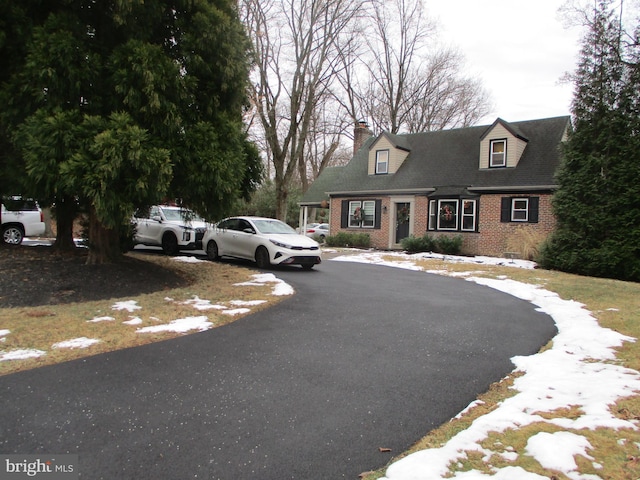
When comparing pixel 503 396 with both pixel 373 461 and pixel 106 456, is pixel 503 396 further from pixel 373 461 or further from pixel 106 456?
pixel 106 456

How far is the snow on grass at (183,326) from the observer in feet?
19.0

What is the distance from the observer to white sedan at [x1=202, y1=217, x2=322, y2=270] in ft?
40.0

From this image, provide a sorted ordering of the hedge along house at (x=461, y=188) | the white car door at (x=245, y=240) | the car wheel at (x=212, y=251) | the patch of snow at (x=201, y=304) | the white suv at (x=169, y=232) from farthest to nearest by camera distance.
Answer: the hedge along house at (x=461, y=188), the white suv at (x=169, y=232), the car wheel at (x=212, y=251), the white car door at (x=245, y=240), the patch of snow at (x=201, y=304)

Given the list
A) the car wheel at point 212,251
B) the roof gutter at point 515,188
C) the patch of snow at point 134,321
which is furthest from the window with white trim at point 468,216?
the patch of snow at point 134,321

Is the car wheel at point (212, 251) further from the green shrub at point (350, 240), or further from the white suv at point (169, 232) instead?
the green shrub at point (350, 240)

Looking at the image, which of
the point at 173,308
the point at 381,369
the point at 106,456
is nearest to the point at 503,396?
the point at 381,369

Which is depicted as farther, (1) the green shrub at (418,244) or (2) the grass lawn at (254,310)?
(1) the green shrub at (418,244)

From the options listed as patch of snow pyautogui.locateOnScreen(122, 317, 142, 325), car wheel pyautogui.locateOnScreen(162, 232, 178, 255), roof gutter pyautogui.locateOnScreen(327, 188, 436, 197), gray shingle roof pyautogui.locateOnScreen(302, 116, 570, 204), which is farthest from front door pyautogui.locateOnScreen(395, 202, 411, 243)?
patch of snow pyautogui.locateOnScreen(122, 317, 142, 325)

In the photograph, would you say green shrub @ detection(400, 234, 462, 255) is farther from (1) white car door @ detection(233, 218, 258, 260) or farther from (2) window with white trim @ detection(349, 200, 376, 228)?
(1) white car door @ detection(233, 218, 258, 260)

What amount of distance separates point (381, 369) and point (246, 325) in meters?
2.31

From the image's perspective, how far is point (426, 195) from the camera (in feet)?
69.7

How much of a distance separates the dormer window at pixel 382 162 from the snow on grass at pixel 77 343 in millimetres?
20197

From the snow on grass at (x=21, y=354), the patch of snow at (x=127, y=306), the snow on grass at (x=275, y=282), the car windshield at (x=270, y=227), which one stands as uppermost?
the car windshield at (x=270, y=227)

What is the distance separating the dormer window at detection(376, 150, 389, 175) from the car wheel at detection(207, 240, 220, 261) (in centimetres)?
1254
